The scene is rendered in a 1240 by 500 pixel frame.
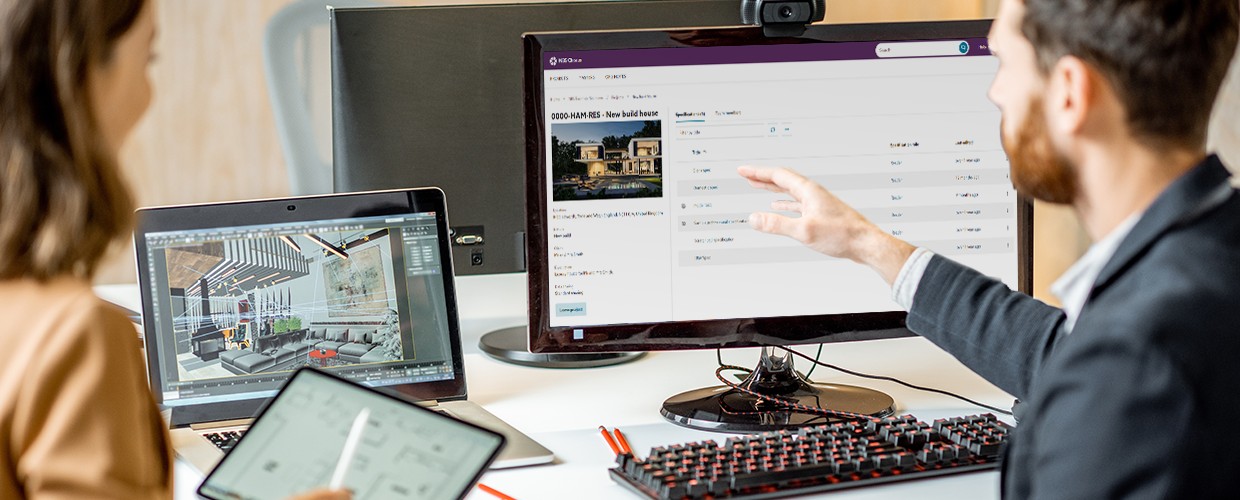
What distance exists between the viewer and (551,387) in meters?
1.45

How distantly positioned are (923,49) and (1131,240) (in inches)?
22.2

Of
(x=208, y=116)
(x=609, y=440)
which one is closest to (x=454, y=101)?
(x=609, y=440)

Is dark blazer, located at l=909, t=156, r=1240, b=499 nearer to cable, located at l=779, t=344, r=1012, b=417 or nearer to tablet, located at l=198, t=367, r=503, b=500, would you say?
tablet, located at l=198, t=367, r=503, b=500

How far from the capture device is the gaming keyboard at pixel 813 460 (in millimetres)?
1071

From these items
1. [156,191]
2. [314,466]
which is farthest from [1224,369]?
[156,191]

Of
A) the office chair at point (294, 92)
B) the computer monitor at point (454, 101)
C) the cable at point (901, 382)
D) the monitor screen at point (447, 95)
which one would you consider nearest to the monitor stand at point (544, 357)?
the computer monitor at point (454, 101)

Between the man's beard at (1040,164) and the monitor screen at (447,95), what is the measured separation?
2.34 ft

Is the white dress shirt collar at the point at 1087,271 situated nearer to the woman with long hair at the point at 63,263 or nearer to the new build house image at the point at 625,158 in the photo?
the new build house image at the point at 625,158

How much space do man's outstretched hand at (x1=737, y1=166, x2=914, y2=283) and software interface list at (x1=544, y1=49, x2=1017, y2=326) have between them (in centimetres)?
7

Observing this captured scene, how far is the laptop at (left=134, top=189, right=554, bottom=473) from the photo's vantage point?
1.27 meters

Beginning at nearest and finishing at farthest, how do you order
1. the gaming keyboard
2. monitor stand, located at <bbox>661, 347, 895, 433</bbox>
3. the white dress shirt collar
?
the white dress shirt collar
the gaming keyboard
monitor stand, located at <bbox>661, 347, 895, 433</bbox>

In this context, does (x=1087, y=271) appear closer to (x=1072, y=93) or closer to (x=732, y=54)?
(x=1072, y=93)

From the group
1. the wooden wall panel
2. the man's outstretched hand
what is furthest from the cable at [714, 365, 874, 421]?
the wooden wall panel

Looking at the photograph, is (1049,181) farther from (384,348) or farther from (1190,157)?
(384,348)
